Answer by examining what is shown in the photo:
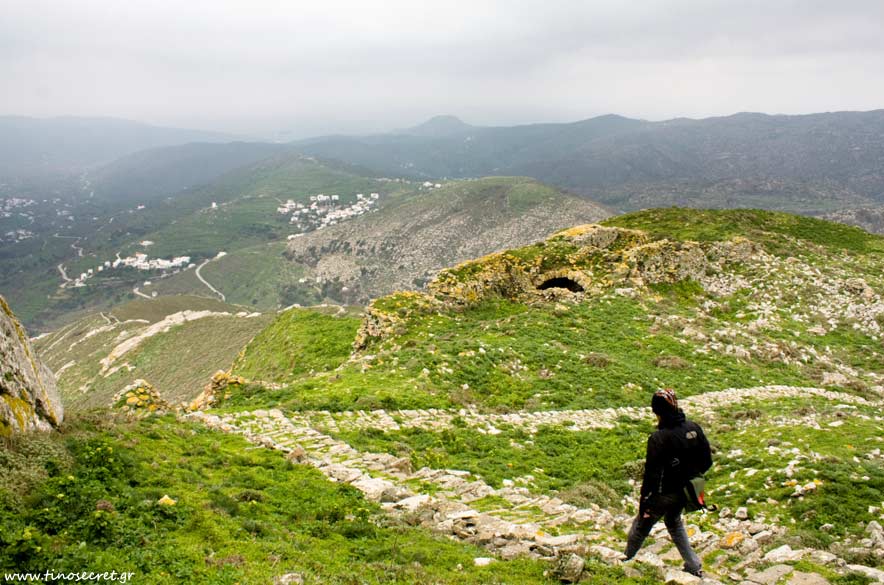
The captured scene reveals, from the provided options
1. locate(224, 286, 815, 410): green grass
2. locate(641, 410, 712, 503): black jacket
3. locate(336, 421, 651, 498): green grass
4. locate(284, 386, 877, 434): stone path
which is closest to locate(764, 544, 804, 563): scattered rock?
locate(641, 410, 712, 503): black jacket

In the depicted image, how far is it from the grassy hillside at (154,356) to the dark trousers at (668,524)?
174ft

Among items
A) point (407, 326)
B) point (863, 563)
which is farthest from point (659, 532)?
point (407, 326)

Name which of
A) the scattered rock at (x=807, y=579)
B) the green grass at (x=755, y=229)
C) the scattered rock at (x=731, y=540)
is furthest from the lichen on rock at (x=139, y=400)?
the green grass at (x=755, y=229)

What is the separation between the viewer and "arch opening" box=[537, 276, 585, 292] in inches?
1414

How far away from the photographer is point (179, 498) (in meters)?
9.27

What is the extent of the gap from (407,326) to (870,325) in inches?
1145

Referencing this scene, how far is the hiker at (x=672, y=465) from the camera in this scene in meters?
8.26

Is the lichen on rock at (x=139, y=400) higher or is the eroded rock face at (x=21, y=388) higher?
the eroded rock face at (x=21, y=388)

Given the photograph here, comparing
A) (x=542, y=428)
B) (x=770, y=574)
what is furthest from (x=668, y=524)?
(x=542, y=428)

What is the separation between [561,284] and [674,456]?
95.7 feet

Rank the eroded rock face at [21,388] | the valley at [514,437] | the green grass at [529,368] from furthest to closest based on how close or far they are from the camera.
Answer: the green grass at [529,368], the eroded rock face at [21,388], the valley at [514,437]

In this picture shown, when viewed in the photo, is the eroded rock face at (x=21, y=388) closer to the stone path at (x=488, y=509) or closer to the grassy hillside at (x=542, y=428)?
the grassy hillside at (x=542, y=428)

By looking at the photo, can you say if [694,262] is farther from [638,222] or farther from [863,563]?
[863,563]

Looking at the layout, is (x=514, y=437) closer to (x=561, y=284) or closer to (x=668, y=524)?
(x=668, y=524)
